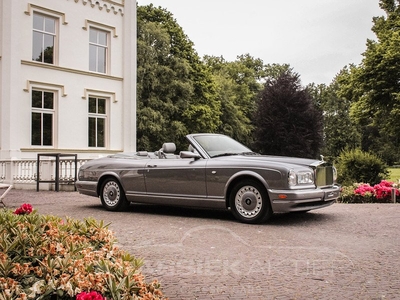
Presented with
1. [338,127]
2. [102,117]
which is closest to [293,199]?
[102,117]

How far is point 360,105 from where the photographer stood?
32.8 m

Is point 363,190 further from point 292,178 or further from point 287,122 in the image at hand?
point 287,122

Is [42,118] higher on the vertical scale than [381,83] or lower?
lower

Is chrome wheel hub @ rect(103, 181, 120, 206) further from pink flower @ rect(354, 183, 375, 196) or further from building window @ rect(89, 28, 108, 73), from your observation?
building window @ rect(89, 28, 108, 73)

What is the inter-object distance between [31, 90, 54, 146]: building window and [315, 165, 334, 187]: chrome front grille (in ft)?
48.5

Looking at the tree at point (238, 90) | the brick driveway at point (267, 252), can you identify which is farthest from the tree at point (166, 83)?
the brick driveway at point (267, 252)

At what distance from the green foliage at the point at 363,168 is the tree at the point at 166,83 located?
71.6 ft

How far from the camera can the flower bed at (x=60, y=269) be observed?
281 centimetres

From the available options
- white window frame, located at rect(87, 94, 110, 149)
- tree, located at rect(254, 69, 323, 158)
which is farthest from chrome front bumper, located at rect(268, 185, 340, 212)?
tree, located at rect(254, 69, 323, 158)

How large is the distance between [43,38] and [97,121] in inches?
183

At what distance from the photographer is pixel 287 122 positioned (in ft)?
151

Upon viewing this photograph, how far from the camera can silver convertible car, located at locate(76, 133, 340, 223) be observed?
312 inches

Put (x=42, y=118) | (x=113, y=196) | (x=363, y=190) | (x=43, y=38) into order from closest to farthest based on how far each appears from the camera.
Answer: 1. (x=113, y=196)
2. (x=363, y=190)
3. (x=42, y=118)
4. (x=43, y=38)

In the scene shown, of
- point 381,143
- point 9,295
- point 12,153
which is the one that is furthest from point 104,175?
point 381,143
